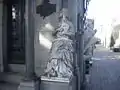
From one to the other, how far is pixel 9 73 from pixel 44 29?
1371 millimetres

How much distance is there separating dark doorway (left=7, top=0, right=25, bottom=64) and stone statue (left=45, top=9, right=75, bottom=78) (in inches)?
51.6

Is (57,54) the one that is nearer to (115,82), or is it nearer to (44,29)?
(44,29)

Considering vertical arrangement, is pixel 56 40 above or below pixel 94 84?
above

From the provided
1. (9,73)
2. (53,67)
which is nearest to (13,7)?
(9,73)

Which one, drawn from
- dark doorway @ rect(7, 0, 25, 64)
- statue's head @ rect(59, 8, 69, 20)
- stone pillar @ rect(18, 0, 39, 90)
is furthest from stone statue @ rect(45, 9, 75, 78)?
dark doorway @ rect(7, 0, 25, 64)

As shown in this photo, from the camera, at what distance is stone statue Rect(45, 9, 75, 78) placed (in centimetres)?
495

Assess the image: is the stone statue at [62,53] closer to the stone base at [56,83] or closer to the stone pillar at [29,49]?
the stone base at [56,83]

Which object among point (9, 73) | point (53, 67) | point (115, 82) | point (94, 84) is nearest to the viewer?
point (53, 67)

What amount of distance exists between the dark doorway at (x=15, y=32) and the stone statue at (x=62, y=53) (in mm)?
1311

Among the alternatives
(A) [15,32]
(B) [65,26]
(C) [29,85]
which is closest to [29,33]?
(B) [65,26]

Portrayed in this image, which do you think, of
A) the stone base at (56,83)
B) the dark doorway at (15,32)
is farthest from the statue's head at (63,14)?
the dark doorway at (15,32)

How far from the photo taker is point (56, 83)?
4914 mm

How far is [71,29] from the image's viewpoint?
512 cm

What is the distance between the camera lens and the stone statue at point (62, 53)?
4.95m
